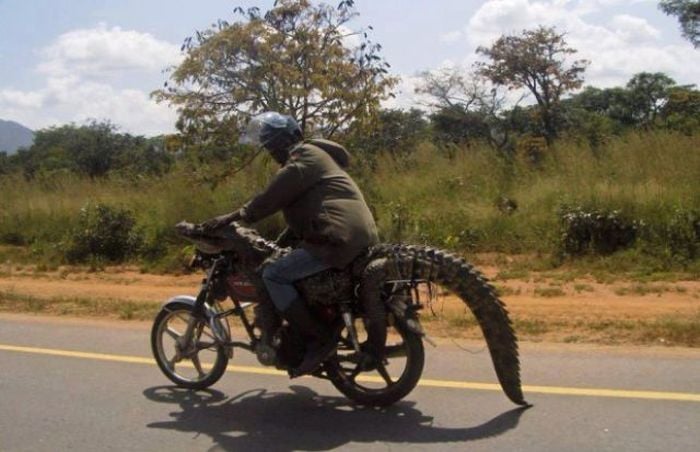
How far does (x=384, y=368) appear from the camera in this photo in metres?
5.11

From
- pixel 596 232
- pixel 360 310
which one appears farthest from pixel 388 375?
pixel 596 232

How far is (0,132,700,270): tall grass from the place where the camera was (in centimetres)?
1188

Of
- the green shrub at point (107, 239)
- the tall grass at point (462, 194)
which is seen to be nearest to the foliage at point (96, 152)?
the tall grass at point (462, 194)

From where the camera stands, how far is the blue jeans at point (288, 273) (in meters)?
4.97

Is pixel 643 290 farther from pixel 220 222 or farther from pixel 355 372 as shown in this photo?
pixel 220 222

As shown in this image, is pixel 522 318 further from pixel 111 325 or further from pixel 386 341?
pixel 111 325

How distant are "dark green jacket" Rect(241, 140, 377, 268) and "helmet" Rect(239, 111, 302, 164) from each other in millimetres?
A: 129

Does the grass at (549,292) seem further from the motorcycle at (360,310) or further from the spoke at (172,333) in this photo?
the spoke at (172,333)

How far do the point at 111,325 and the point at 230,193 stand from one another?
5.87 metres

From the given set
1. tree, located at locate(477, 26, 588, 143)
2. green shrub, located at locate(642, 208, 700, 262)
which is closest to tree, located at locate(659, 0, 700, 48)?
tree, located at locate(477, 26, 588, 143)

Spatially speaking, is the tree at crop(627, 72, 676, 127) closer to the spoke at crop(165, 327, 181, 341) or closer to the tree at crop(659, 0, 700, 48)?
the tree at crop(659, 0, 700, 48)

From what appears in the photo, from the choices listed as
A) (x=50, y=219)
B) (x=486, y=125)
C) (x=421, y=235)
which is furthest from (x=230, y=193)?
(x=486, y=125)

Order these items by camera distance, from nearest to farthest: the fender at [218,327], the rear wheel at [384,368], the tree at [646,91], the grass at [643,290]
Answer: the rear wheel at [384,368], the fender at [218,327], the grass at [643,290], the tree at [646,91]

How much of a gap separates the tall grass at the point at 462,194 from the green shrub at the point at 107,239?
333 mm
